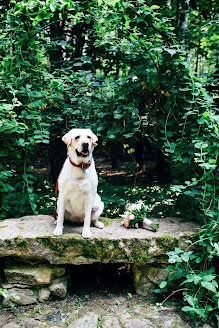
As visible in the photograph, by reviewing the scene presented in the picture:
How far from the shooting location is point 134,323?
9.39ft

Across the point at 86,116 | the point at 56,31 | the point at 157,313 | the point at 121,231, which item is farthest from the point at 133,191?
the point at 56,31

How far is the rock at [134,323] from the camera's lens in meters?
A: 2.82

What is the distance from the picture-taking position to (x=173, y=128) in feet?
12.7

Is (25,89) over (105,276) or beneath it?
over

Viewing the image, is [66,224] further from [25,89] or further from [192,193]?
[25,89]

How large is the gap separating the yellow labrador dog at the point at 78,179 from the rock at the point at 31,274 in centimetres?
46

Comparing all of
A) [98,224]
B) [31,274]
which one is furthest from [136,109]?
[31,274]

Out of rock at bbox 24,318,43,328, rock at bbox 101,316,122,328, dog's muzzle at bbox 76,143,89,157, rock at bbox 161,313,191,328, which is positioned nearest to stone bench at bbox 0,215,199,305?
rock at bbox 24,318,43,328

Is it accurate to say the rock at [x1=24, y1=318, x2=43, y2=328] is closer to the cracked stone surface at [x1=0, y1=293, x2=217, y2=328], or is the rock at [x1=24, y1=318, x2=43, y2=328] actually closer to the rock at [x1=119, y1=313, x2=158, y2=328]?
the cracked stone surface at [x1=0, y1=293, x2=217, y2=328]

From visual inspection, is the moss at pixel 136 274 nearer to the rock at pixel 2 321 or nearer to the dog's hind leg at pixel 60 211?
the dog's hind leg at pixel 60 211

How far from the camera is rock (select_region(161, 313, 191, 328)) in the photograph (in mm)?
2830

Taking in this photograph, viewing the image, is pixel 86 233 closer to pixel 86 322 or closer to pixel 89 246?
pixel 89 246

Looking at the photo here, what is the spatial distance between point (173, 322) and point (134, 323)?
1.27ft

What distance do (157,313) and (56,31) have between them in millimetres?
5242
